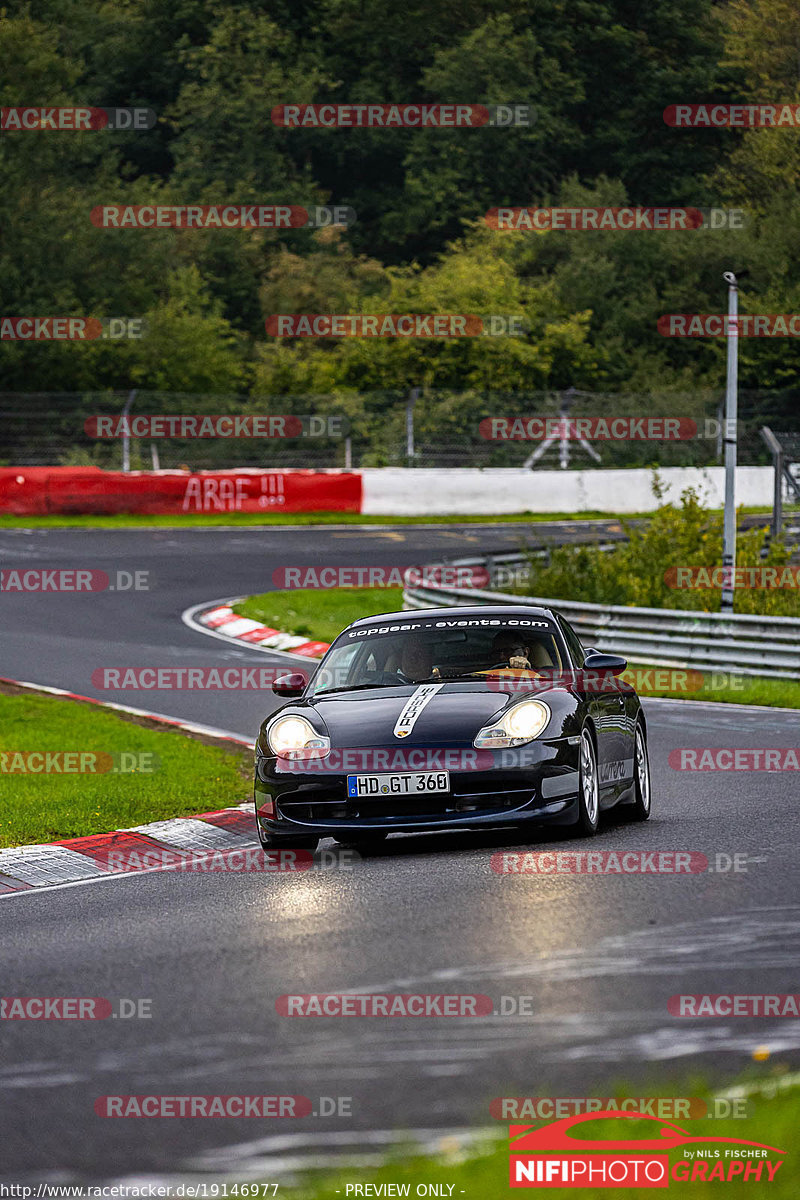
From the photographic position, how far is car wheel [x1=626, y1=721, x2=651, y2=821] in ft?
35.3

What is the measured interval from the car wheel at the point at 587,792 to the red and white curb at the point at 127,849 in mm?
2151

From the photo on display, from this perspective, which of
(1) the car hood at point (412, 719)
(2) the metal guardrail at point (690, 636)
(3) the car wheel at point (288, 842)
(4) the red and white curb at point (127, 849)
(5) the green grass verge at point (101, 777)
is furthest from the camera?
(2) the metal guardrail at point (690, 636)

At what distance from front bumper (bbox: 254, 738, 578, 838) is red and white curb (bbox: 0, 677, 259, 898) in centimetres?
96

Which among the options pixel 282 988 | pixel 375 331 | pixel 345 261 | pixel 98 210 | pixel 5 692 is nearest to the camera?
pixel 282 988

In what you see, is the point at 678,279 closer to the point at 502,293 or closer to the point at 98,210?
the point at 502,293

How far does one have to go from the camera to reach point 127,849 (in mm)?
10547

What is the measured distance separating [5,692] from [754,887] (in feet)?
36.4

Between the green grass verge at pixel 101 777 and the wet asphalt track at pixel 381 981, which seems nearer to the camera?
the wet asphalt track at pixel 381 981

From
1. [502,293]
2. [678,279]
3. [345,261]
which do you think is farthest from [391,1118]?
[345,261]

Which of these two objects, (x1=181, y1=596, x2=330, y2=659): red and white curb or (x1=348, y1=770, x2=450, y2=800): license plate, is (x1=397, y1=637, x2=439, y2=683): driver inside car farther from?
(x1=181, y1=596, x2=330, y2=659): red and white curb

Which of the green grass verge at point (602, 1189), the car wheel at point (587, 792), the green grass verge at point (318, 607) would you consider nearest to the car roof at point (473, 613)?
the car wheel at point (587, 792)

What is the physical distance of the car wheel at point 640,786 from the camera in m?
10.8

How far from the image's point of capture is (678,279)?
204ft

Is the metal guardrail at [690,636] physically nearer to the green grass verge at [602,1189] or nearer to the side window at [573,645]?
the side window at [573,645]
